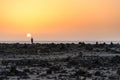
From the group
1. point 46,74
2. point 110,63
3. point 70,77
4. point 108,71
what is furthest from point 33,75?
point 110,63

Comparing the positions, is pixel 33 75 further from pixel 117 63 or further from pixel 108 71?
pixel 117 63

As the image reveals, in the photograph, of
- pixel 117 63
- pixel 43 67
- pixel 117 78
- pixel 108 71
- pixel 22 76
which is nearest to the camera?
pixel 117 78

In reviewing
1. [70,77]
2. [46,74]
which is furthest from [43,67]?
[70,77]

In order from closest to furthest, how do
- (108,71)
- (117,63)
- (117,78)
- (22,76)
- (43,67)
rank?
1. (117,78)
2. (22,76)
3. (108,71)
4. (43,67)
5. (117,63)

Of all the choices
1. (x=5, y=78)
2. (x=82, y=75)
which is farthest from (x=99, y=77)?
(x=5, y=78)

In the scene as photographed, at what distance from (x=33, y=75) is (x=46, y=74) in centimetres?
94

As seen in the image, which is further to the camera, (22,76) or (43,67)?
(43,67)

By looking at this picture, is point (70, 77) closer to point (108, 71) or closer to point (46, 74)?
point (46, 74)

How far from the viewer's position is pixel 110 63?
141 ft

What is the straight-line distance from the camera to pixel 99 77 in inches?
1220

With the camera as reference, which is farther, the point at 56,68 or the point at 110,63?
the point at 110,63

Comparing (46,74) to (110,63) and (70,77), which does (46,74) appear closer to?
(70,77)

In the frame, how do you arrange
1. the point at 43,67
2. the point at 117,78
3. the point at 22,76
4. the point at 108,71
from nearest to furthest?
the point at 117,78 → the point at 22,76 → the point at 108,71 → the point at 43,67

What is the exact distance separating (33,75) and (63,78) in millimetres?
3269
